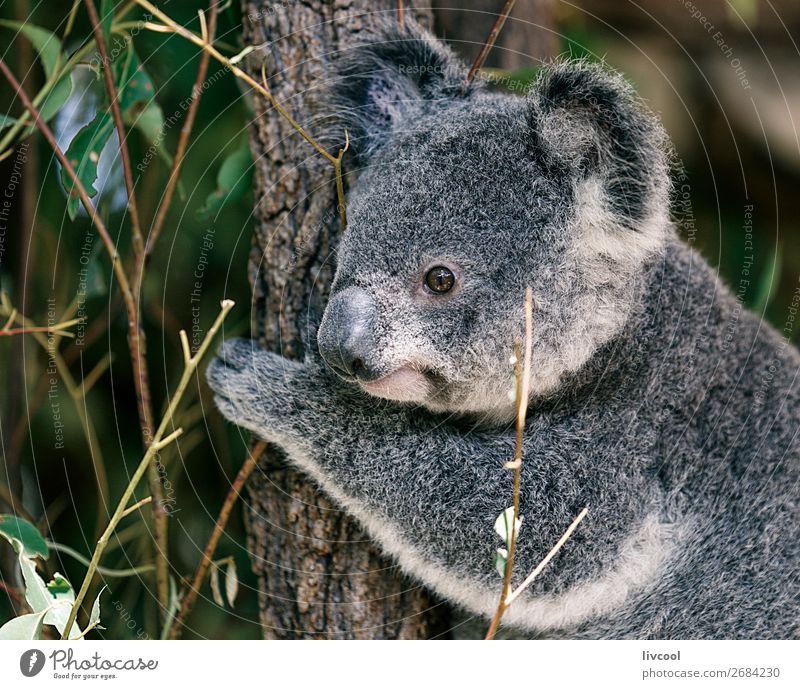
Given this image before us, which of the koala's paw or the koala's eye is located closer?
the koala's eye

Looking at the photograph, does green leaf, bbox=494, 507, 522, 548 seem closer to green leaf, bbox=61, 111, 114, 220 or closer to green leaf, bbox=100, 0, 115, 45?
green leaf, bbox=61, 111, 114, 220

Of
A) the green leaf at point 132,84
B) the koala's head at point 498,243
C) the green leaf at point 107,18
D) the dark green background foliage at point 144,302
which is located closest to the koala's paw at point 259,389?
the koala's head at point 498,243

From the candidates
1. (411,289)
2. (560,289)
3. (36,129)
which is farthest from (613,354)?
(36,129)

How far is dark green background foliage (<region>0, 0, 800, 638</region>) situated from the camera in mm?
2152

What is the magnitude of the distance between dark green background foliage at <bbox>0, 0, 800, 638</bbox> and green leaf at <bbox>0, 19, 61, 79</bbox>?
7 centimetres

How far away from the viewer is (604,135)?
151cm

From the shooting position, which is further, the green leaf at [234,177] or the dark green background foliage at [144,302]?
the dark green background foliage at [144,302]

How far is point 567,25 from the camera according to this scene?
2811 mm

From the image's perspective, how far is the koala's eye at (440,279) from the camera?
149 centimetres

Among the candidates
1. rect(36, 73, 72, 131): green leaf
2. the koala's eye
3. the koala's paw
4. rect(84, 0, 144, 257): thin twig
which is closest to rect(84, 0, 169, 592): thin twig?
rect(84, 0, 144, 257): thin twig

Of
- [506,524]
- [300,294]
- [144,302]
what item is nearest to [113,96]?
[300,294]

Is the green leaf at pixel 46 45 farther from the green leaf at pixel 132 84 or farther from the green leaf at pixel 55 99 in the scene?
the green leaf at pixel 132 84

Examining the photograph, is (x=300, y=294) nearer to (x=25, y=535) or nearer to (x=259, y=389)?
(x=259, y=389)

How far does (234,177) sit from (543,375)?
3.15 feet
